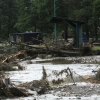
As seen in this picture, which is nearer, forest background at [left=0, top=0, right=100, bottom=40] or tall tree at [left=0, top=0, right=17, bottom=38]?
forest background at [left=0, top=0, right=100, bottom=40]

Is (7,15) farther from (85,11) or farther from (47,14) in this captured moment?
(85,11)

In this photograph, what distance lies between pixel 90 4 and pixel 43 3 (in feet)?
33.4

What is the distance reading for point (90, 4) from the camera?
51.9 metres

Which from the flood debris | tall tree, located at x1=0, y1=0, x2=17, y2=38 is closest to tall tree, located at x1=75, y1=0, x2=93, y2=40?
tall tree, located at x1=0, y1=0, x2=17, y2=38

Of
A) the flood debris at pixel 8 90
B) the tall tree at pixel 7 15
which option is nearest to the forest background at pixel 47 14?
the tall tree at pixel 7 15

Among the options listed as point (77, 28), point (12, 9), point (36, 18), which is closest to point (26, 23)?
point (36, 18)

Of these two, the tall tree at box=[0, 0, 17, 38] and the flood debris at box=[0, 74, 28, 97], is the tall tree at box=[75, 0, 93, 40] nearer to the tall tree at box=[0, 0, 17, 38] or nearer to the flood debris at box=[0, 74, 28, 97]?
the tall tree at box=[0, 0, 17, 38]

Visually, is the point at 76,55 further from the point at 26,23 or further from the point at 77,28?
the point at 26,23

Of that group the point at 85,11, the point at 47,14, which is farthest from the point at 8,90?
the point at 47,14

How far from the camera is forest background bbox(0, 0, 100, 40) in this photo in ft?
165

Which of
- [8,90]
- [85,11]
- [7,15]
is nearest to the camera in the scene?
[8,90]

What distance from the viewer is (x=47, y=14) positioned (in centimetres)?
5988

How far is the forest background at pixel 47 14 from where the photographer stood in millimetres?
50219

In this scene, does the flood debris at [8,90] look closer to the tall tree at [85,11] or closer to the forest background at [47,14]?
the forest background at [47,14]
